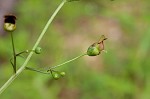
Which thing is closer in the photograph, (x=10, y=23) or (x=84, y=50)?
(x=10, y=23)

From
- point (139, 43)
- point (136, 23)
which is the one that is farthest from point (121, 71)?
point (136, 23)

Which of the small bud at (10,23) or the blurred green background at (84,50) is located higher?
the small bud at (10,23)

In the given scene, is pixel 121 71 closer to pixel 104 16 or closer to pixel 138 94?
pixel 138 94

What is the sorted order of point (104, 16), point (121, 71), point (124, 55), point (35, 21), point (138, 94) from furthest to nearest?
point (104, 16), point (35, 21), point (124, 55), point (121, 71), point (138, 94)

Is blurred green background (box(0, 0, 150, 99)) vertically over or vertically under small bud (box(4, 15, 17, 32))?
under

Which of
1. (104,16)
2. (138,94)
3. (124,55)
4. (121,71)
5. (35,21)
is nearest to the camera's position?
(138,94)

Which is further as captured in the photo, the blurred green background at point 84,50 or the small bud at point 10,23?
the blurred green background at point 84,50

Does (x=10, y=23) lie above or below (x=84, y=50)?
above

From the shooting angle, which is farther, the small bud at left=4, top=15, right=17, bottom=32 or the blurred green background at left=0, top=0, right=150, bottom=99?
the blurred green background at left=0, top=0, right=150, bottom=99
